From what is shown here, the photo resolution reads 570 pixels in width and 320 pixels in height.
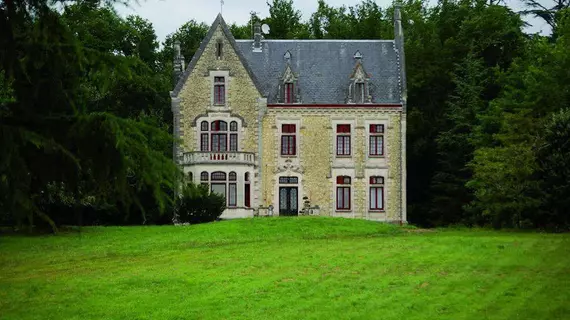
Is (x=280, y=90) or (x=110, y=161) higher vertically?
(x=280, y=90)

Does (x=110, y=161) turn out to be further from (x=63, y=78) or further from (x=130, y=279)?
(x=130, y=279)

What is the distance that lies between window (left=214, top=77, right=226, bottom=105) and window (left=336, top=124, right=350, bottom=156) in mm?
5739

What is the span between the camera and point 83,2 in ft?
29.3

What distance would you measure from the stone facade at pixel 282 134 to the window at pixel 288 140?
0.40ft

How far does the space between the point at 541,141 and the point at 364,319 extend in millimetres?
22744

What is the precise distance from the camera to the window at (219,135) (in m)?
46.6

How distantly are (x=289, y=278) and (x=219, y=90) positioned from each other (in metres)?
27.7

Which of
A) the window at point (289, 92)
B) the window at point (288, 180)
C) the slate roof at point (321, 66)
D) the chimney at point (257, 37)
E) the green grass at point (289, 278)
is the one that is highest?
the chimney at point (257, 37)

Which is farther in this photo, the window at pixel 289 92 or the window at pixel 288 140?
the window at pixel 289 92

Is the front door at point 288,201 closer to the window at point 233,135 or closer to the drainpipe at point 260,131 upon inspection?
the drainpipe at point 260,131

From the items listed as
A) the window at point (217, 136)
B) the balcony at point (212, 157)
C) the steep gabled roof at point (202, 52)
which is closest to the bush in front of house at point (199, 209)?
the balcony at point (212, 157)

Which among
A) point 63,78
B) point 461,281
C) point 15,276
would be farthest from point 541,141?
point 63,78

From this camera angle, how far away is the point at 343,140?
1889 inches

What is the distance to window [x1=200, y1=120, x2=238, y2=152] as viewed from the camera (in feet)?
153
